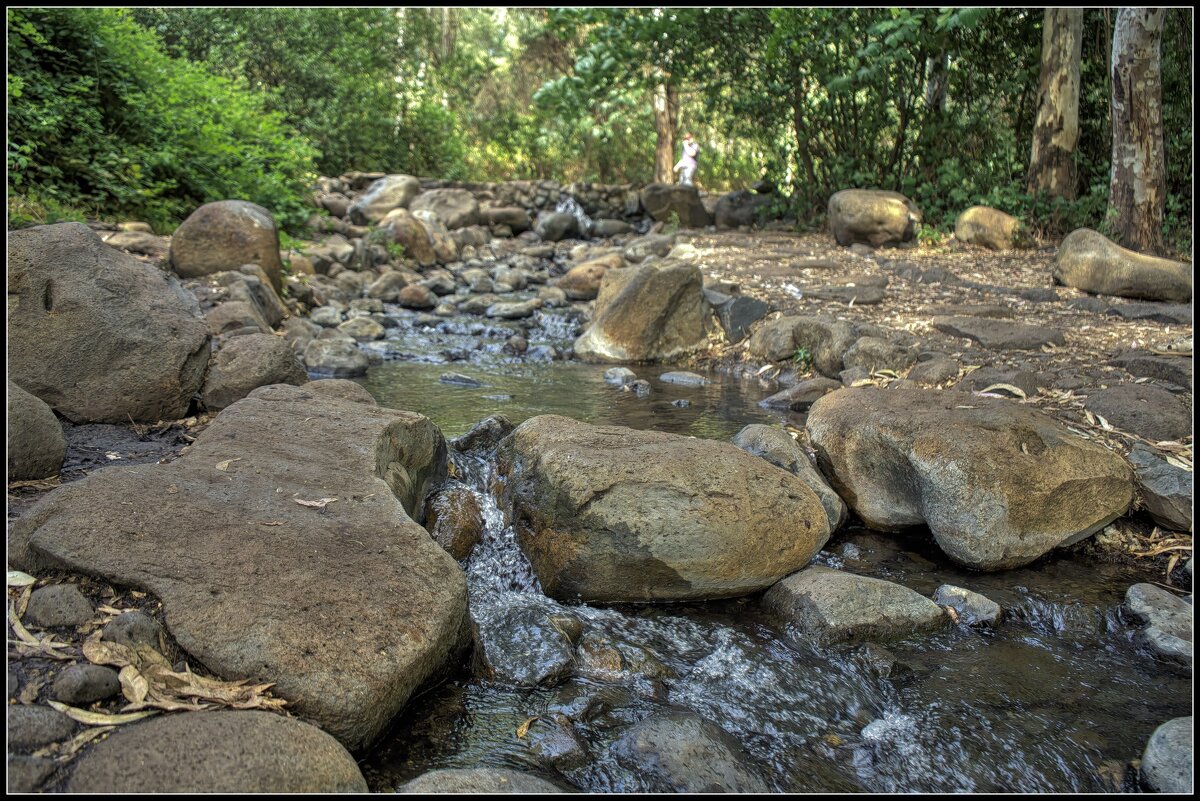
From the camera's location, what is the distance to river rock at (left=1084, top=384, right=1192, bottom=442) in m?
4.64

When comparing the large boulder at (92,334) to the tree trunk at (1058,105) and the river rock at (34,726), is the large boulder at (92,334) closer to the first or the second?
the river rock at (34,726)

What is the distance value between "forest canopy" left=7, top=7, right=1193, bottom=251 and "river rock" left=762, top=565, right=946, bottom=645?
5.87m

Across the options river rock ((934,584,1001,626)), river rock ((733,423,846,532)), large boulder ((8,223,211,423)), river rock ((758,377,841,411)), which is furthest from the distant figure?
river rock ((934,584,1001,626))

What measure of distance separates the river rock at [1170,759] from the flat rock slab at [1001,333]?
4106 mm

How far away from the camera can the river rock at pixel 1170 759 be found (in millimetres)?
2551

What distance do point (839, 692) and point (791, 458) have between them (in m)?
1.70

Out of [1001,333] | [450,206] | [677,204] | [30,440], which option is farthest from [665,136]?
[30,440]

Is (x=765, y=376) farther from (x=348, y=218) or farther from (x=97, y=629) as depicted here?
(x=348, y=218)

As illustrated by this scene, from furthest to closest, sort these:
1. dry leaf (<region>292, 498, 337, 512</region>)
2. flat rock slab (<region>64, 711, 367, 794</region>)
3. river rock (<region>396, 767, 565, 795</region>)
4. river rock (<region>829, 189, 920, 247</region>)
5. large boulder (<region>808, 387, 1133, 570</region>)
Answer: river rock (<region>829, 189, 920, 247</region>)
large boulder (<region>808, 387, 1133, 570</region>)
dry leaf (<region>292, 498, 337, 512</region>)
river rock (<region>396, 767, 565, 795</region>)
flat rock slab (<region>64, 711, 367, 794</region>)

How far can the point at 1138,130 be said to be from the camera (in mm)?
8422

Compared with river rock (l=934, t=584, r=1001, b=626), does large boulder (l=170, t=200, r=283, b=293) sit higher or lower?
higher

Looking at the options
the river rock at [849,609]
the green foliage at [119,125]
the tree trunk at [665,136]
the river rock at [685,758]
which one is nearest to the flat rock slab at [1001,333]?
the river rock at [849,609]

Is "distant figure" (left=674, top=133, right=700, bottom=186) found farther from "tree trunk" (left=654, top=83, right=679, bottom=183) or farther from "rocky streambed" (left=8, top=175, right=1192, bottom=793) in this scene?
"rocky streambed" (left=8, top=175, right=1192, bottom=793)

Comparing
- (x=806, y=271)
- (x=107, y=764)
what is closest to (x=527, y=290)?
(x=806, y=271)
